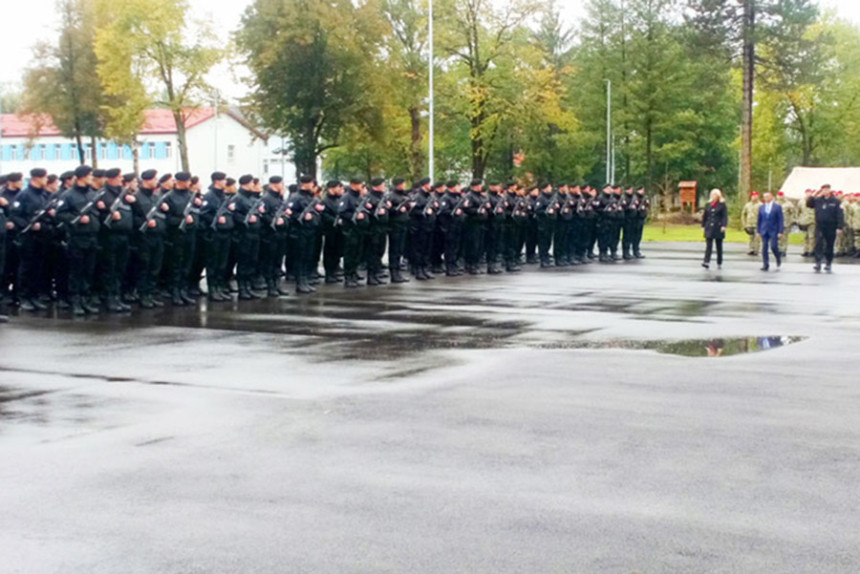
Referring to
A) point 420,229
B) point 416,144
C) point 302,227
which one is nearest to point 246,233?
point 302,227

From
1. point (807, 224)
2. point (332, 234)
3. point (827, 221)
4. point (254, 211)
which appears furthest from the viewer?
point (807, 224)

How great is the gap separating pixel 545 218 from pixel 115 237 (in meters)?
12.5

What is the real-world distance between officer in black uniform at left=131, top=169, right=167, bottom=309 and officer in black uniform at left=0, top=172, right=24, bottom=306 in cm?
159

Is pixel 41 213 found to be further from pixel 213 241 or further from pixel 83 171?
pixel 213 241

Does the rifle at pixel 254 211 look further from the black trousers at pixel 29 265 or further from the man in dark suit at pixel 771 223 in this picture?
the man in dark suit at pixel 771 223

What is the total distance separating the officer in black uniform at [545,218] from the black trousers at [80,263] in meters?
12.6

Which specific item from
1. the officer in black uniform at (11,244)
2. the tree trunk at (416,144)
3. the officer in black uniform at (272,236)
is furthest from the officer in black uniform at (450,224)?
the tree trunk at (416,144)

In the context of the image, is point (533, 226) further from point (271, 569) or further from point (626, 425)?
point (271, 569)

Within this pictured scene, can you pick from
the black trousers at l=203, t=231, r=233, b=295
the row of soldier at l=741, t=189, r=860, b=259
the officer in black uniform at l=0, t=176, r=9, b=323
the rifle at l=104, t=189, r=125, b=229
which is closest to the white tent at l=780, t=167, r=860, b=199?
the row of soldier at l=741, t=189, r=860, b=259

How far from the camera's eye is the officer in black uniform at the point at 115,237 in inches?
662

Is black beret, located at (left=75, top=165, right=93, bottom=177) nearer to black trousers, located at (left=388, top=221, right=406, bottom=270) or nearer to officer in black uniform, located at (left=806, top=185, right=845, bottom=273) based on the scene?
black trousers, located at (left=388, top=221, right=406, bottom=270)

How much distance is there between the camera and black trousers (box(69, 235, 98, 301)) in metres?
16.6

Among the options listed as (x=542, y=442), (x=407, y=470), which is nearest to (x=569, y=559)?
(x=407, y=470)

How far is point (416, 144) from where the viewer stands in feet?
214
